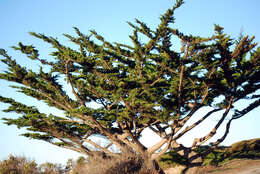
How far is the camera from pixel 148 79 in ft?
41.6

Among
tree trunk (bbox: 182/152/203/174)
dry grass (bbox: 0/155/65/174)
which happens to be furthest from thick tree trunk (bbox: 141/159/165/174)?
dry grass (bbox: 0/155/65/174)

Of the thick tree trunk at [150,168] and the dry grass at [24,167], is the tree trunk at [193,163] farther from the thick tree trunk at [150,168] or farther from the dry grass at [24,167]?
the dry grass at [24,167]

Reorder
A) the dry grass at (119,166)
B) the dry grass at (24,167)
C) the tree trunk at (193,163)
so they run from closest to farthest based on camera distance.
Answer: the dry grass at (119,166) < the dry grass at (24,167) < the tree trunk at (193,163)

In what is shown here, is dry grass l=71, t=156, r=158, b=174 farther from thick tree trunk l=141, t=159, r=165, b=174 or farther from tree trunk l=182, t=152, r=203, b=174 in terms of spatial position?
tree trunk l=182, t=152, r=203, b=174

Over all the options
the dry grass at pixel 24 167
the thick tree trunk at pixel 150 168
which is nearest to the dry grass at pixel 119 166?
the thick tree trunk at pixel 150 168

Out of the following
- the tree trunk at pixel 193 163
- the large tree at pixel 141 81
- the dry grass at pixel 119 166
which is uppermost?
the large tree at pixel 141 81

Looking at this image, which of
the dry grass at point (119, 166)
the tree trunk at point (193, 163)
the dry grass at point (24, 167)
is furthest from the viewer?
the tree trunk at point (193, 163)

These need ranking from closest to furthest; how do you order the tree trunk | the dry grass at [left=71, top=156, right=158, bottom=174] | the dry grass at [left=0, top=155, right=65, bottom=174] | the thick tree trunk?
the dry grass at [left=71, top=156, right=158, bottom=174], the thick tree trunk, the dry grass at [left=0, top=155, right=65, bottom=174], the tree trunk

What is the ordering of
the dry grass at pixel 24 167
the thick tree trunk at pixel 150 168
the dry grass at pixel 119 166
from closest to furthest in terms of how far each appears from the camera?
the dry grass at pixel 119 166 < the thick tree trunk at pixel 150 168 < the dry grass at pixel 24 167

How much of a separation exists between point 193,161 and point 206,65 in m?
9.55

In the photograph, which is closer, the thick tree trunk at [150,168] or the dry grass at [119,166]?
the dry grass at [119,166]

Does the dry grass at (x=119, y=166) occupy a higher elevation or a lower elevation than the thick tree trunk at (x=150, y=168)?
higher

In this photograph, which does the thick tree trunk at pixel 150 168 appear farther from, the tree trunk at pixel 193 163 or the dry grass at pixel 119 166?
the tree trunk at pixel 193 163

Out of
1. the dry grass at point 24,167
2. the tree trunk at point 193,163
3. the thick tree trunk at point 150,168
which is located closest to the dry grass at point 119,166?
the thick tree trunk at point 150,168
